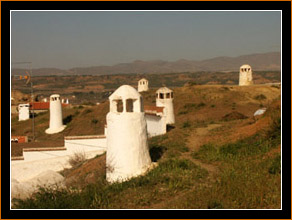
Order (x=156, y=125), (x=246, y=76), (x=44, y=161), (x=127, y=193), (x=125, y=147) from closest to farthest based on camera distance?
(x=127, y=193) < (x=125, y=147) < (x=44, y=161) < (x=156, y=125) < (x=246, y=76)

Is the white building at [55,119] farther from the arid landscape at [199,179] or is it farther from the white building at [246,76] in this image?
the white building at [246,76]

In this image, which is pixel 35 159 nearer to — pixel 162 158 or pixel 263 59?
pixel 162 158

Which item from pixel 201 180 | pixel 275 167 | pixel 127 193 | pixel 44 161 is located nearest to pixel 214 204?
pixel 201 180

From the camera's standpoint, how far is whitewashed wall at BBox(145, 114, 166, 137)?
2278 cm

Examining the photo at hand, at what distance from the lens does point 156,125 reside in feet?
76.1

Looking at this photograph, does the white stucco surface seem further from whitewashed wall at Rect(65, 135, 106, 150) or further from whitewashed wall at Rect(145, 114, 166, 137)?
whitewashed wall at Rect(145, 114, 166, 137)

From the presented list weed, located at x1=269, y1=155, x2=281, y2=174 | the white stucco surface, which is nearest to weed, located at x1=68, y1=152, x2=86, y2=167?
the white stucco surface

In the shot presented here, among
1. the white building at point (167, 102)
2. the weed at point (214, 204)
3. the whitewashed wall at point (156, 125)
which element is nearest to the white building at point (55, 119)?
the white building at point (167, 102)

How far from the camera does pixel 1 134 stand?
745 cm

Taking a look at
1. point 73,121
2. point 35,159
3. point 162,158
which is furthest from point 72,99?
point 162,158

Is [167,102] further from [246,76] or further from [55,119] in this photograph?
[246,76]

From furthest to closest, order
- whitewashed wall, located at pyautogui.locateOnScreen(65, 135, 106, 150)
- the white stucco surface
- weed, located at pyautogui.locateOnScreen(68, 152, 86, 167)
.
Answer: whitewashed wall, located at pyautogui.locateOnScreen(65, 135, 106, 150)
the white stucco surface
weed, located at pyautogui.locateOnScreen(68, 152, 86, 167)

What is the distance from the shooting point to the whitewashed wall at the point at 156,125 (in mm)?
22781

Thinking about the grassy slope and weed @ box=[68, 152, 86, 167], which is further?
weed @ box=[68, 152, 86, 167]
